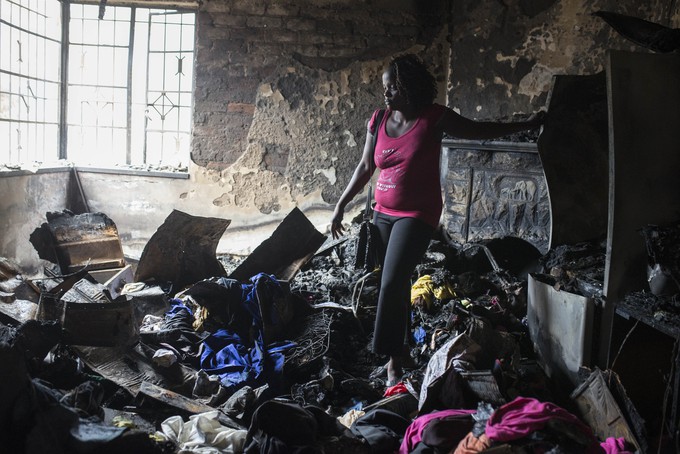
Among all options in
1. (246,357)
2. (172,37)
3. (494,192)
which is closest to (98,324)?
(246,357)

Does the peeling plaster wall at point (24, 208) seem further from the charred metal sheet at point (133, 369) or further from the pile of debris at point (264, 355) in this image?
the charred metal sheet at point (133, 369)

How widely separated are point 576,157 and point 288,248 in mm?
2346

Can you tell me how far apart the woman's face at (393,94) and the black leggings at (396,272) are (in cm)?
58

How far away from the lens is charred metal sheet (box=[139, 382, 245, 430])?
2663mm

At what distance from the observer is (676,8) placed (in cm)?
381

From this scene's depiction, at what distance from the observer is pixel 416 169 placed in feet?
9.54

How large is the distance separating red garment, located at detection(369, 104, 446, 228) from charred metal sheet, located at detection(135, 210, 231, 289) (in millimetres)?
2155

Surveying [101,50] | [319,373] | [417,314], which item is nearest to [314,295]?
[417,314]

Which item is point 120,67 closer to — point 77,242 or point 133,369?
point 77,242

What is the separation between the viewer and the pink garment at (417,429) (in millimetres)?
2281

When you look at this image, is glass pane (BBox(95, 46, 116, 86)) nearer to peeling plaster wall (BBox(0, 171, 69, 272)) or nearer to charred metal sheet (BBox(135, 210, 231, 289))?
peeling plaster wall (BBox(0, 171, 69, 272))

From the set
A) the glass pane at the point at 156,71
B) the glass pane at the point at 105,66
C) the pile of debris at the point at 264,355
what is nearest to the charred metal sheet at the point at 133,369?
the pile of debris at the point at 264,355

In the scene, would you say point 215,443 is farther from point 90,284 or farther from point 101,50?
point 101,50

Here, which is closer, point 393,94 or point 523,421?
point 523,421
